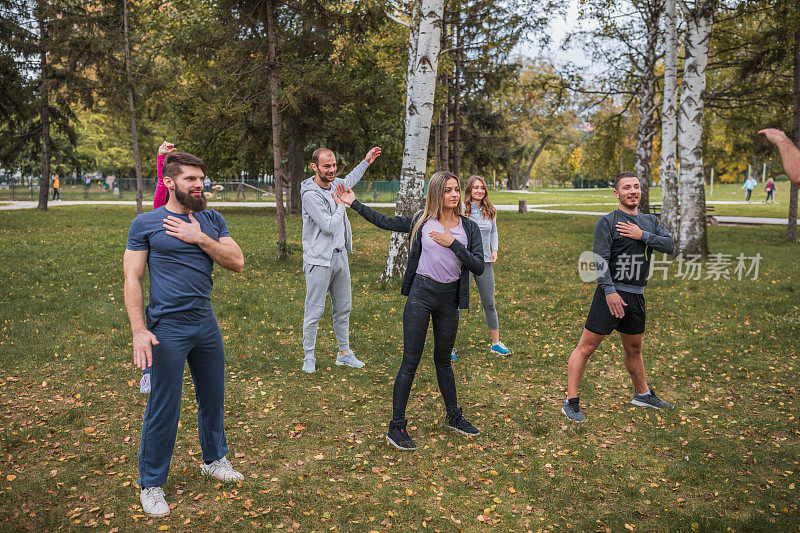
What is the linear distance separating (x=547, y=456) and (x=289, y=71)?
1158cm

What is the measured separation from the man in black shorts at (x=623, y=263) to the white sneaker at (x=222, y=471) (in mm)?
3057

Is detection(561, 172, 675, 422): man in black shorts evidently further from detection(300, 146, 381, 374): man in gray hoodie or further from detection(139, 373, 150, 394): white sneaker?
detection(139, 373, 150, 394): white sneaker

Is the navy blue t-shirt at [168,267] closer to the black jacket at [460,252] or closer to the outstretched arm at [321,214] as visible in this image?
the black jacket at [460,252]

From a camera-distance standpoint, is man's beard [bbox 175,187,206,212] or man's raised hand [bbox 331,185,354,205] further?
man's raised hand [bbox 331,185,354,205]

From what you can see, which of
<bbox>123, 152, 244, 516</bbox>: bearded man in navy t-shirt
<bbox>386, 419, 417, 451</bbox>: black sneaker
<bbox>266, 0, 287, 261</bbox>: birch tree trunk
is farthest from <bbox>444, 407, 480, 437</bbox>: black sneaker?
<bbox>266, 0, 287, 261</bbox>: birch tree trunk

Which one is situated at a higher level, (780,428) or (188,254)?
(188,254)

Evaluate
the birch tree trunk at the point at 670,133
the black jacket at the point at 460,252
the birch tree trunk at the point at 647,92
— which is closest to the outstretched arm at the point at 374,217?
the black jacket at the point at 460,252

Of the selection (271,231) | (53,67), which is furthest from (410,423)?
(53,67)

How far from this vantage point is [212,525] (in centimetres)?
386

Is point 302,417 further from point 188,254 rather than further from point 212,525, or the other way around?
point 188,254

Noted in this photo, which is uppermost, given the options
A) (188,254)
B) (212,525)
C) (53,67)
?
(53,67)

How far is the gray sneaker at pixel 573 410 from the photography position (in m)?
5.58

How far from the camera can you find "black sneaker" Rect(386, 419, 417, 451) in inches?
195

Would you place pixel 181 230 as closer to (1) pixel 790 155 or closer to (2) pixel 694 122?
(1) pixel 790 155
